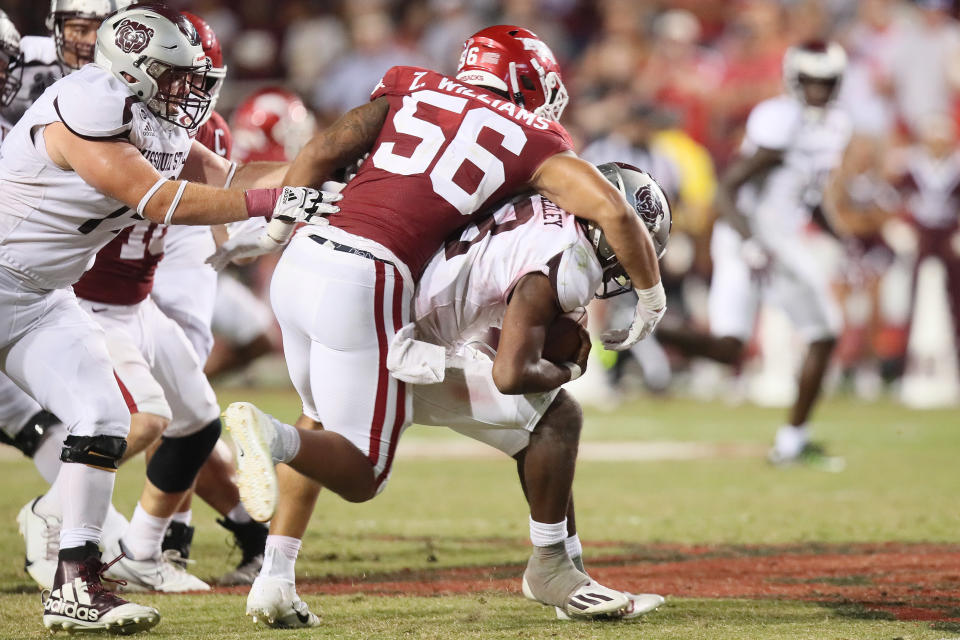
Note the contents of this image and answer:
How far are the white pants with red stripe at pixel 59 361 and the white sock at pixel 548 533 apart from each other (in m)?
1.26

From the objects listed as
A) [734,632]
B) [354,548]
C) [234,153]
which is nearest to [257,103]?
[234,153]

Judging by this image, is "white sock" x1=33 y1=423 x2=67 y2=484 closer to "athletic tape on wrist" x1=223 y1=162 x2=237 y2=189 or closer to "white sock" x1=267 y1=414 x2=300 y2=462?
"athletic tape on wrist" x1=223 y1=162 x2=237 y2=189

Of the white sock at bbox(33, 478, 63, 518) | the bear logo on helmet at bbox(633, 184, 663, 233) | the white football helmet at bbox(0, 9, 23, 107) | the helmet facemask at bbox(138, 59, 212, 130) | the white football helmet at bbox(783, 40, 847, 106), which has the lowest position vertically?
the white sock at bbox(33, 478, 63, 518)

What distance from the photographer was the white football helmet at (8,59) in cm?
473

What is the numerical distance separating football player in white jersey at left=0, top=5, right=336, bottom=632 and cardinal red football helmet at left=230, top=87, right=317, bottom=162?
2.52 m

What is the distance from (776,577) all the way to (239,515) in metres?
1.97

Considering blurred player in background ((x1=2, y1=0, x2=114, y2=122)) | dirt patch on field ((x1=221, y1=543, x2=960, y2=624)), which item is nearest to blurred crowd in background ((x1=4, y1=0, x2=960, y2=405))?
dirt patch on field ((x1=221, y1=543, x2=960, y2=624))

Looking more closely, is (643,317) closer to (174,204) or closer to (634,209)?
(634,209)

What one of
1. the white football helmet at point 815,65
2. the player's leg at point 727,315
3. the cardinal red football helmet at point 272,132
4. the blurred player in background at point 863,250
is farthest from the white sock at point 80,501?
the blurred player in background at point 863,250

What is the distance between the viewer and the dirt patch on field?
4094mm

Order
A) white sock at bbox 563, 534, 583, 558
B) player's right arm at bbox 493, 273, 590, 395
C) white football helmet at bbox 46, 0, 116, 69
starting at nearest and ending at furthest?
player's right arm at bbox 493, 273, 590, 395, white sock at bbox 563, 534, 583, 558, white football helmet at bbox 46, 0, 116, 69

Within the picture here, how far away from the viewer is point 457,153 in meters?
3.82

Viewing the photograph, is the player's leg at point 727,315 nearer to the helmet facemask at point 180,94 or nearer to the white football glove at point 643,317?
the white football glove at point 643,317

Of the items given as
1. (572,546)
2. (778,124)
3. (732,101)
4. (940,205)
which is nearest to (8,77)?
(572,546)
